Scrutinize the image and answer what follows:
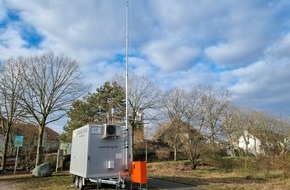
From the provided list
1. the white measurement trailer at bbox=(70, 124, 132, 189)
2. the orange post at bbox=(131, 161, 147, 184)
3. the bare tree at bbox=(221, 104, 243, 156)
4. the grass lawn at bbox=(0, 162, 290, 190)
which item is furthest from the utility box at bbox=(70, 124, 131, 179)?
the bare tree at bbox=(221, 104, 243, 156)

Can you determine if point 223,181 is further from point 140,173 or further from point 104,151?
point 104,151

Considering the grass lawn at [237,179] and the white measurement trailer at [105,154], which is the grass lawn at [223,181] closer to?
the grass lawn at [237,179]

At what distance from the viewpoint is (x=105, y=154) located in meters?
16.3

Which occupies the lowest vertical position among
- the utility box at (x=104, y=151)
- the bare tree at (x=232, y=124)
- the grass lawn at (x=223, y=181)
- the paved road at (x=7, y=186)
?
the paved road at (x=7, y=186)

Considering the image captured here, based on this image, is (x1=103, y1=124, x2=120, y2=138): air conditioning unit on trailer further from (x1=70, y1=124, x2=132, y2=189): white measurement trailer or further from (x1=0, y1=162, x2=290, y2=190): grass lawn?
(x1=0, y1=162, x2=290, y2=190): grass lawn

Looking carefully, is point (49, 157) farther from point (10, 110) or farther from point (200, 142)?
point (200, 142)

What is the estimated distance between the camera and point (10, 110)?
1329 inches

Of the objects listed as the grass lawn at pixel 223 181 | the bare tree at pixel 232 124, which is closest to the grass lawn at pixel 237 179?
the grass lawn at pixel 223 181

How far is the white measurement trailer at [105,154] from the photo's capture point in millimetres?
16000

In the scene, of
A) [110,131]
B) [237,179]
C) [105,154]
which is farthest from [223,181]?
[110,131]

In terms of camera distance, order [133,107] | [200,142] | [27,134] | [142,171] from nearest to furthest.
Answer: [142,171] → [200,142] → [133,107] → [27,134]

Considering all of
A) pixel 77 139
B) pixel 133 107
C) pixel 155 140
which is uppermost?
pixel 133 107

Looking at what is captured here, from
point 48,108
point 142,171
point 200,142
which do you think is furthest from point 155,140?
point 142,171

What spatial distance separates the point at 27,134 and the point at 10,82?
71.4ft
